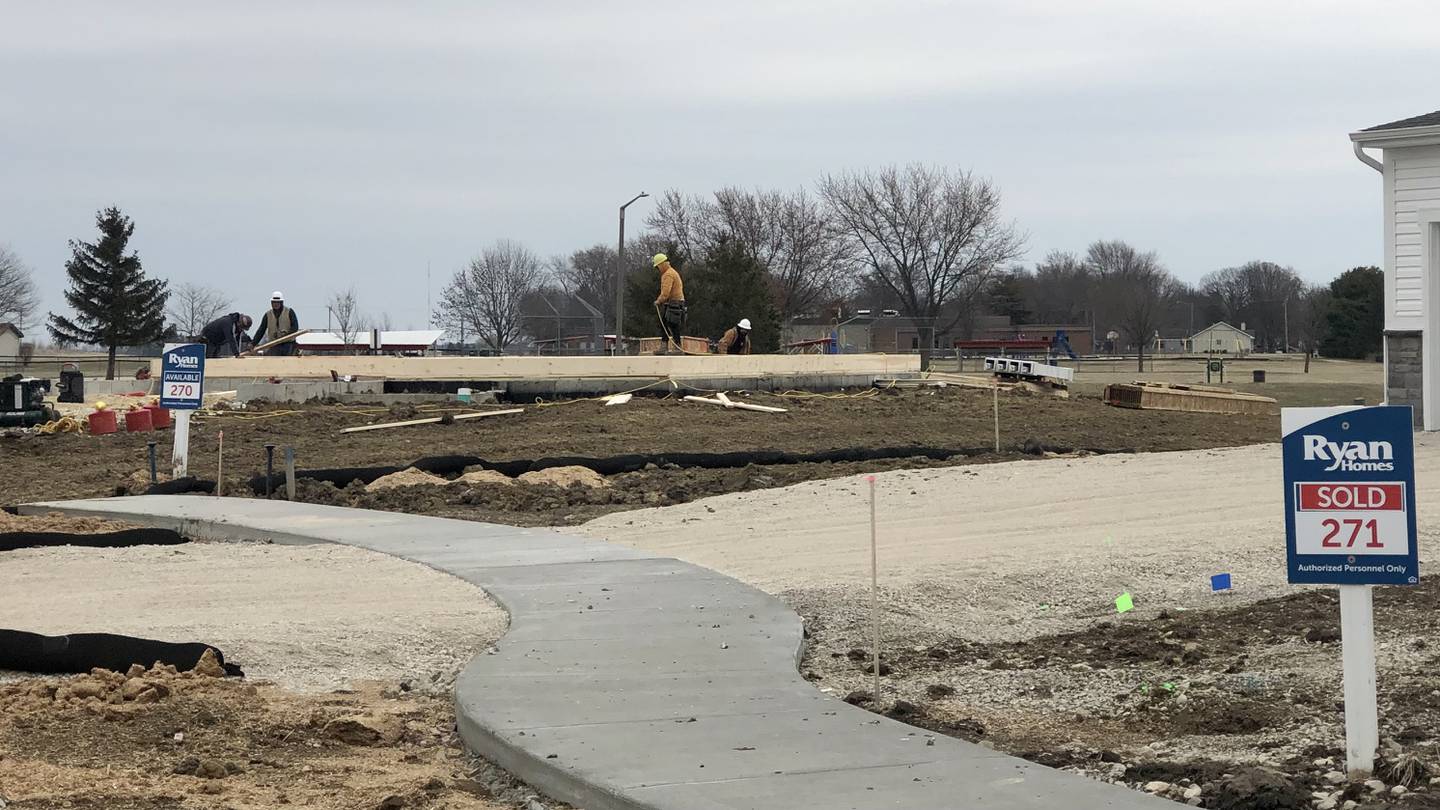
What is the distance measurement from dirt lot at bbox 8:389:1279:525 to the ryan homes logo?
10699 mm

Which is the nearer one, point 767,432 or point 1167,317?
point 767,432

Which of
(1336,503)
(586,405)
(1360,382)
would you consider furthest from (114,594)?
(1360,382)

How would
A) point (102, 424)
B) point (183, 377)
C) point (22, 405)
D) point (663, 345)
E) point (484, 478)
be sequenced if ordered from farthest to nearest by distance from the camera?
1. point (663, 345)
2. point (22, 405)
3. point (102, 424)
4. point (484, 478)
5. point (183, 377)

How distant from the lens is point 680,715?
7.24m

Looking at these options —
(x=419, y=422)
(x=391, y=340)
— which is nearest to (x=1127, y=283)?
(x=391, y=340)

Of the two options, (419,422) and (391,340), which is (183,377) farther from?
(391,340)

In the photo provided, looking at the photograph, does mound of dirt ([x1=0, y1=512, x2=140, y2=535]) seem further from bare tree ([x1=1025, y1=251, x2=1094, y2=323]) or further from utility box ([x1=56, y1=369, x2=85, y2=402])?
bare tree ([x1=1025, y1=251, x2=1094, y2=323])

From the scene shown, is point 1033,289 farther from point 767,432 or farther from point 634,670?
point 634,670

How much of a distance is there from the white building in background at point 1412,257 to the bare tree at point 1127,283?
6757cm

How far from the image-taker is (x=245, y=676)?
8.58 meters

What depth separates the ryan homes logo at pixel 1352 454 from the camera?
602 cm

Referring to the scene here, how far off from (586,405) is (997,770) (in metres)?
20.7

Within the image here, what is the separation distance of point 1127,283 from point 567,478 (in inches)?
3812

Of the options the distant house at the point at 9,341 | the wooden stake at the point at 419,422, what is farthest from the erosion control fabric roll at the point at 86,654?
the distant house at the point at 9,341
